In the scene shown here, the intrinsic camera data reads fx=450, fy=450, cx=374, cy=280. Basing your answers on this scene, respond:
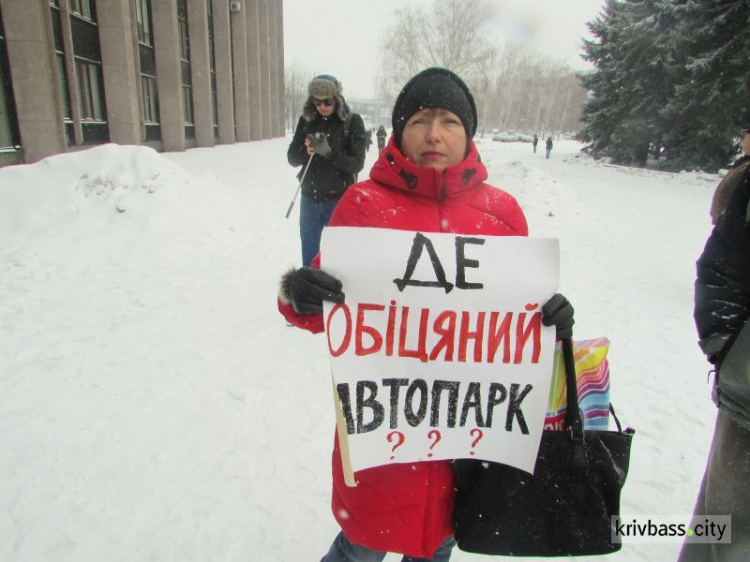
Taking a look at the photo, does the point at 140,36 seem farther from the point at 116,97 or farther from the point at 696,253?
the point at 696,253

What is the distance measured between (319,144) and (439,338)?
9.15 ft

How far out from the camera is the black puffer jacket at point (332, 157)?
12.6 ft

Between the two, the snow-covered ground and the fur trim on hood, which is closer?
the snow-covered ground

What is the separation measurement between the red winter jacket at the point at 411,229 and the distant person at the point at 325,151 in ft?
7.70

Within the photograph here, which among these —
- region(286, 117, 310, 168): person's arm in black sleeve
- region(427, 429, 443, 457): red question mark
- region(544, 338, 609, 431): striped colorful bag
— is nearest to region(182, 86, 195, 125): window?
region(286, 117, 310, 168): person's arm in black sleeve

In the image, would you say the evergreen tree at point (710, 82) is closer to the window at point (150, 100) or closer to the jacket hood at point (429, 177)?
the jacket hood at point (429, 177)

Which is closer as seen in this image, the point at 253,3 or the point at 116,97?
the point at 116,97

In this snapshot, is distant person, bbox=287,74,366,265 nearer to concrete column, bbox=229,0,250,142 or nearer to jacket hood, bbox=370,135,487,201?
jacket hood, bbox=370,135,487,201

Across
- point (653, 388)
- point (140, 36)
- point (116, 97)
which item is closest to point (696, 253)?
point (653, 388)

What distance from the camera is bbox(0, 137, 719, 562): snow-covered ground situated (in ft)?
6.97

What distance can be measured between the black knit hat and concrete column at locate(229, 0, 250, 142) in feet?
95.6

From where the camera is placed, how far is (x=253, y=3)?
28922 mm

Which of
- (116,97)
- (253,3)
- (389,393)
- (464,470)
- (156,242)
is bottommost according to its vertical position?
(156,242)

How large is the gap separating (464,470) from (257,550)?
119 centimetres
